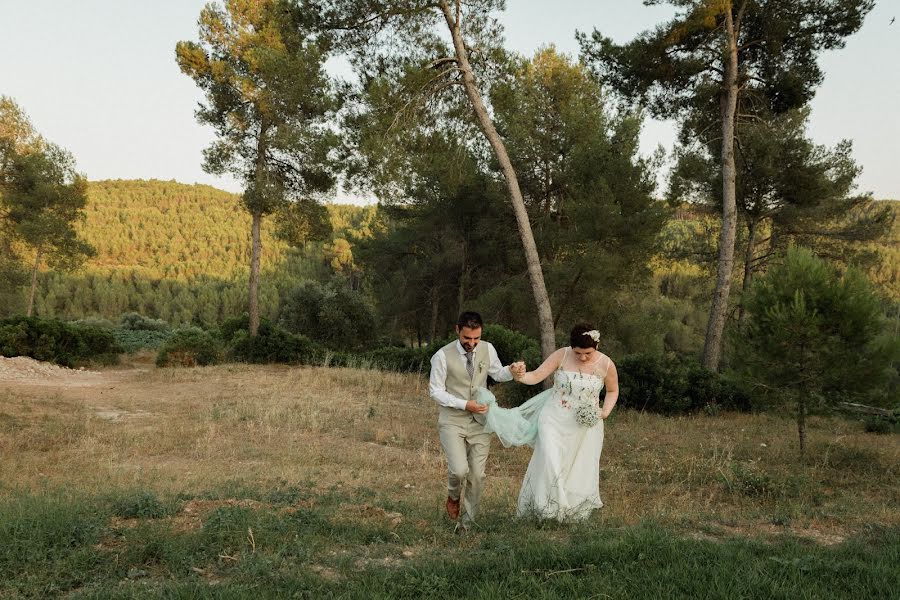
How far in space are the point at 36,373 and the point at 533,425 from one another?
56.6 ft

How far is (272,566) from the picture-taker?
13.5ft

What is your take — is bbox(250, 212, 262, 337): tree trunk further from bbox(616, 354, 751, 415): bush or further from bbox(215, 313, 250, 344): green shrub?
bbox(616, 354, 751, 415): bush

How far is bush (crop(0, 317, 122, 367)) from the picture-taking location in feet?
63.2

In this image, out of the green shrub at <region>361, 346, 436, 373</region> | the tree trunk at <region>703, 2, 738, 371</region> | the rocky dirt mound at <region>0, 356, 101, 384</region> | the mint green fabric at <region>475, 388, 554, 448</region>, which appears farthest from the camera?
the green shrub at <region>361, 346, 436, 373</region>

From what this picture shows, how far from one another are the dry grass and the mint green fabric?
108cm

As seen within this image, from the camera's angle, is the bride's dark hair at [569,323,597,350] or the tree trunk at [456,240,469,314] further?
the tree trunk at [456,240,469,314]

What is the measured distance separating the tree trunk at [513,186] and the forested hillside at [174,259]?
40.0 m

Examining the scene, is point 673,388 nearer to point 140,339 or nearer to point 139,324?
point 140,339

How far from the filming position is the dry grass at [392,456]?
660 centimetres

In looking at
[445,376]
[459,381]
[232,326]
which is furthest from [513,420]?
[232,326]

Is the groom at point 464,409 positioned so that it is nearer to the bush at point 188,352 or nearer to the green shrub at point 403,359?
the green shrub at point 403,359

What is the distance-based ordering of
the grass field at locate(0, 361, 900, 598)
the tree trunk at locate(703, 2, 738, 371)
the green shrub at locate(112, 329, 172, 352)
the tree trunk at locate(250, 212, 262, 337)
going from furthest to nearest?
the green shrub at locate(112, 329, 172, 352) → the tree trunk at locate(250, 212, 262, 337) → the tree trunk at locate(703, 2, 738, 371) → the grass field at locate(0, 361, 900, 598)

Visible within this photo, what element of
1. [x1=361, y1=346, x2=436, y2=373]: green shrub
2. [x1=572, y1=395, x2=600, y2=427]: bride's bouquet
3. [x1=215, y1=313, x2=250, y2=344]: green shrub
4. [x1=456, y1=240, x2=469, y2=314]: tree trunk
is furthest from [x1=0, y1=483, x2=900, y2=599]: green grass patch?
[x1=456, y1=240, x2=469, y2=314]: tree trunk

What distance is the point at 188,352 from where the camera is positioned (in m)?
21.4
